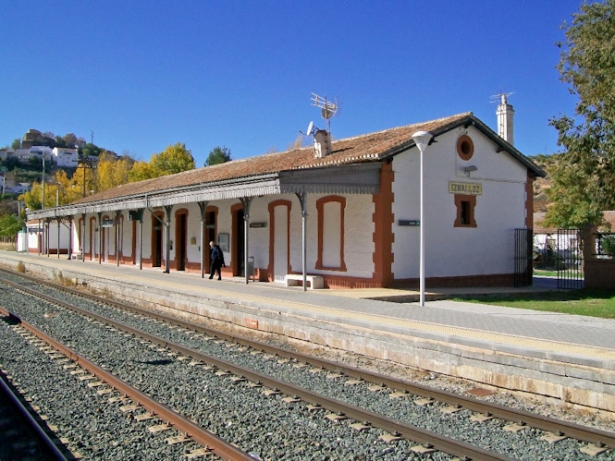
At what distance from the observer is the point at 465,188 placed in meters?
17.3

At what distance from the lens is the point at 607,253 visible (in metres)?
16.8

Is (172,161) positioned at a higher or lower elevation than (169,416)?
higher

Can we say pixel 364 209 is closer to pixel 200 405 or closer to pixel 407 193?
pixel 407 193

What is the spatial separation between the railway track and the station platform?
897mm

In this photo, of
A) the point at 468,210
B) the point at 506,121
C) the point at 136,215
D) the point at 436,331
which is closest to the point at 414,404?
the point at 436,331

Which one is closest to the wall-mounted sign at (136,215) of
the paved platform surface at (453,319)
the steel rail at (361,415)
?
the paved platform surface at (453,319)

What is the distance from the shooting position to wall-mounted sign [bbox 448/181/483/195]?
16969 mm

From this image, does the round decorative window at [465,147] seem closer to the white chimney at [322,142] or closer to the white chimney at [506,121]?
the white chimney at [322,142]

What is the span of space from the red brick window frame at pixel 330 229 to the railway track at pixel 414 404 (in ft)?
22.2

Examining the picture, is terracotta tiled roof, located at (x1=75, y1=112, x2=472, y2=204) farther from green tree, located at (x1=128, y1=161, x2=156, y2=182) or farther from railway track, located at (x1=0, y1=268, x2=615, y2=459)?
green tree, located at (x1=128, y1=161, x2=156, y2=182)

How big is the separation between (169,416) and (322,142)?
45.1ft

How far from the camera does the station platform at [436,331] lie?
646cm

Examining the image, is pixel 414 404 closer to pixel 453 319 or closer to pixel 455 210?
pixel 453 319

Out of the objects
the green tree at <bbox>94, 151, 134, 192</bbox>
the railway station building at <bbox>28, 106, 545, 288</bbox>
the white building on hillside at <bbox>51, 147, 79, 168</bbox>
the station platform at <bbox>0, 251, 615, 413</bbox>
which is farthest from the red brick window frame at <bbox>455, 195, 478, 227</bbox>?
the white building on hillside at <bbox>51, 147, 79, 168</bbox>
